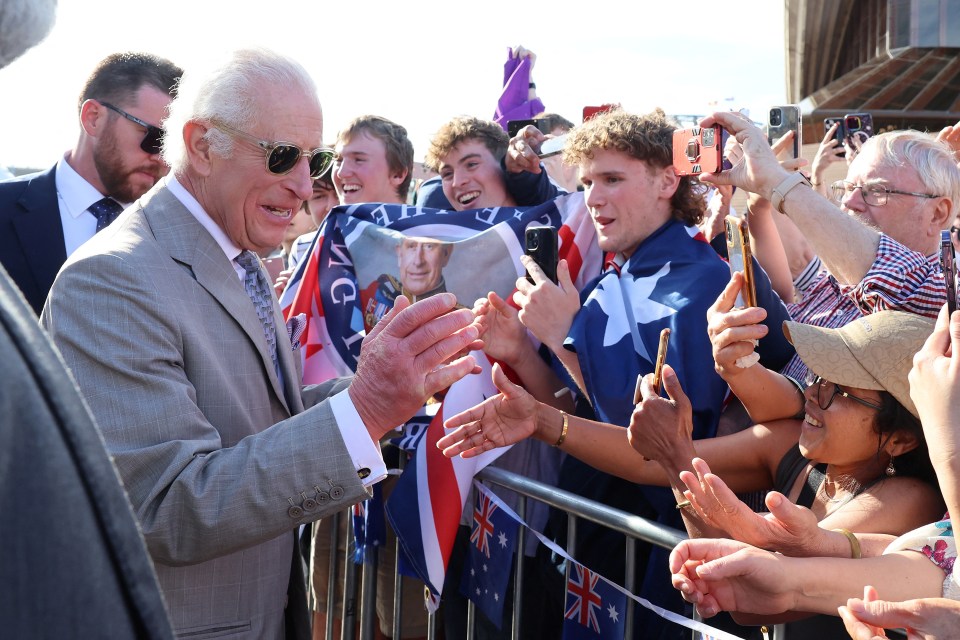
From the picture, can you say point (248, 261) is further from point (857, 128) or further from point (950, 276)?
point (857, 128)

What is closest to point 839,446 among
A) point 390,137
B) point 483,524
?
point 483,524

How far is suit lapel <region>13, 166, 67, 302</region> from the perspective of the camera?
3545mm

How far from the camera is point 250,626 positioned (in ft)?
7.38

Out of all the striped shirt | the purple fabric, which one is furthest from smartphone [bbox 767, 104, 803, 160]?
the purple fabric

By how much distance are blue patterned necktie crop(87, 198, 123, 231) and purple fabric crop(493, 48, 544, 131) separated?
2820mm

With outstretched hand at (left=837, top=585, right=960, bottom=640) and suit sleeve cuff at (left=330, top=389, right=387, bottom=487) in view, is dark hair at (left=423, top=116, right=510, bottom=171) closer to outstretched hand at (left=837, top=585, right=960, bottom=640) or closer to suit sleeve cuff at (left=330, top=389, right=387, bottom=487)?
suit sleeve cuff at (left=330, top=389, right=387, bottom=487)

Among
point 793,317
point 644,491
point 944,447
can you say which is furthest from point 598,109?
point 944,447

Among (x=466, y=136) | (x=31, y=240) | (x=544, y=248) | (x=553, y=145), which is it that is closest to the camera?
(x=544, y=248)

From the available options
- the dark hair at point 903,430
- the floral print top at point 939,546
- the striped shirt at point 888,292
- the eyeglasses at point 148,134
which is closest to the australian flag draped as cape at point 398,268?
the eyeglasses at point 148,134

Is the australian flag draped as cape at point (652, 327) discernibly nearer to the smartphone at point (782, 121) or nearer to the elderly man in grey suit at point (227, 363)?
the smartphone at point (782, 121)

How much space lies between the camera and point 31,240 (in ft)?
11.7

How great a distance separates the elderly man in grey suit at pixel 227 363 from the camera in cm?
196

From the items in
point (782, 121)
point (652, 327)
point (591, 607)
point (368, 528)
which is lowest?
point (368, 528)

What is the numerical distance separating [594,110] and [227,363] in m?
2.47
